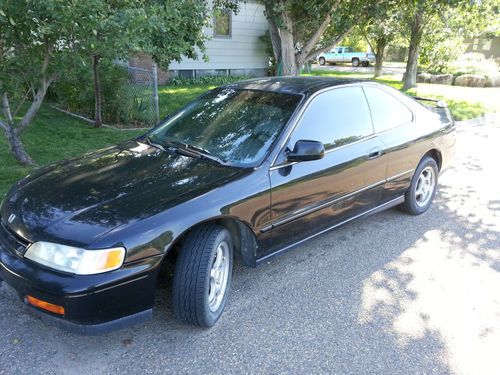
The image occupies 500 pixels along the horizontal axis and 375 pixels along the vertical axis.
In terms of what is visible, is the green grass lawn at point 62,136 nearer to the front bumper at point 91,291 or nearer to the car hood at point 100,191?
the car hood at point 100,191

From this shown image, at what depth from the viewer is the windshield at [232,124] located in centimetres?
329

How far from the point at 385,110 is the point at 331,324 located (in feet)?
7.50

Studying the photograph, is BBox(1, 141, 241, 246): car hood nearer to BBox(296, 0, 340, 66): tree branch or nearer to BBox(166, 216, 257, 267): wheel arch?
BBox(166, 216, 257, 267): wheel arch

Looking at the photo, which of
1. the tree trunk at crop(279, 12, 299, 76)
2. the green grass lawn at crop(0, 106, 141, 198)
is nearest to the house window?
the tree trunk at crop(279, 12, 299, 76)

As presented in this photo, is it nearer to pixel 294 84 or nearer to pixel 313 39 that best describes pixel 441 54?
pixel 313 39

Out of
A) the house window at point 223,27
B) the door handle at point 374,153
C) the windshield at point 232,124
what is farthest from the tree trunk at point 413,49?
the windshield at point 232,124

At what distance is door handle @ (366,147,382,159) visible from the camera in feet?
12.8

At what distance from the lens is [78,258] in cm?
231

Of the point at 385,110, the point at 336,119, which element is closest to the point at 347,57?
the point at 385,110

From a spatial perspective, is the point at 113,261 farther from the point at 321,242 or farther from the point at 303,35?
the point at 303,35

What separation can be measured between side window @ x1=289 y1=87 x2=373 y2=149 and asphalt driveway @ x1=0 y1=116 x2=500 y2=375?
3.39ft

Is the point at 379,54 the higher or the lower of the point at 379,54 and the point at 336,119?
the higher

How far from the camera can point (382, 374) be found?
2514 mm

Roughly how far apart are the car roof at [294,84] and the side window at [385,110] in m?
0.23
